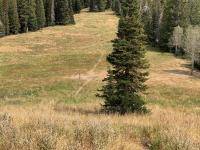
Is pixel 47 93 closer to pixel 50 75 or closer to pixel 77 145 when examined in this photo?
pixel 50 75

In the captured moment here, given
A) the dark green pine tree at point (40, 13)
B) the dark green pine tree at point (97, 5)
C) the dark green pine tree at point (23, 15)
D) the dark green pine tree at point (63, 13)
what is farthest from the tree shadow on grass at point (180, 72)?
the dark green pine tree at point (97, 5)

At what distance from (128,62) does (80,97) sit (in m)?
26.7

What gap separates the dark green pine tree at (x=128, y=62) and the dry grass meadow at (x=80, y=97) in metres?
1.78

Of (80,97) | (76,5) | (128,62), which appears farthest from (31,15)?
Answer: (128,62)

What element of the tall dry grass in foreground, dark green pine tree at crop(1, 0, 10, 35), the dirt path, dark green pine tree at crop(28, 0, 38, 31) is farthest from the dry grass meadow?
dark green pine tree at crop(1, 0, 10, 35)

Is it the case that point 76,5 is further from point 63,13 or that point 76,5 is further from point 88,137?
point 88,137

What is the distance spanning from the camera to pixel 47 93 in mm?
55781

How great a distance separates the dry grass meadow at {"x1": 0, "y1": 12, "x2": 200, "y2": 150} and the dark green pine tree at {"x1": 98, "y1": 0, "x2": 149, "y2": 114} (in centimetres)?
178

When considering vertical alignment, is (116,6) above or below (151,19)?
above

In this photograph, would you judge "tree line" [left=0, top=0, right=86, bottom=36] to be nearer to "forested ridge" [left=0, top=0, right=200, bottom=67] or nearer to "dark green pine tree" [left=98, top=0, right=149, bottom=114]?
"forested ridge" [left=0, top=0, right=200, bottom=67]

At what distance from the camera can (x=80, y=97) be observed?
51500 mm

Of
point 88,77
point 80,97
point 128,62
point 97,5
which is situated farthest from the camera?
point 97,5

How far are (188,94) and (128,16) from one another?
119 feet

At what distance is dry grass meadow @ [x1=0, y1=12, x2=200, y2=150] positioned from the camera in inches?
366
